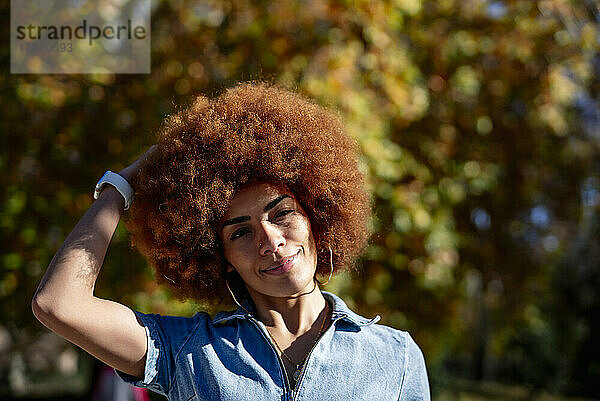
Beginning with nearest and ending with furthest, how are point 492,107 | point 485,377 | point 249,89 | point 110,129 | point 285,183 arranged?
point 285,183 < point 249,89 < point 110,129 < point 492,107 < point 485,377

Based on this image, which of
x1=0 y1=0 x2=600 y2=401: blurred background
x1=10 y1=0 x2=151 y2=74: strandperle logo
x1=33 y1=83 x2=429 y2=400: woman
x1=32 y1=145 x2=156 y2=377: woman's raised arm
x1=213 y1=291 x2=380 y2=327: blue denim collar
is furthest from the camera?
x1=0 y1=0 x2=600 y2=401: blurred background

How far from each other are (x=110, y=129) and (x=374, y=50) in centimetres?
168

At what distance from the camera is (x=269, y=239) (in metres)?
1.83

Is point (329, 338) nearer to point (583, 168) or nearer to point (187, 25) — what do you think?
point (187, 25)

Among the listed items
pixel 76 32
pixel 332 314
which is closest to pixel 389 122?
pixel 76 32

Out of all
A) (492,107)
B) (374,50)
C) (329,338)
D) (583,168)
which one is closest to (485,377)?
(583,168)

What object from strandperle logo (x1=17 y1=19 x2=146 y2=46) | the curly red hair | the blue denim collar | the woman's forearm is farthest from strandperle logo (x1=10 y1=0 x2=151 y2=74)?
the blue denim collar

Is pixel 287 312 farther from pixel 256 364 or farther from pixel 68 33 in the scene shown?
pixel 68 33

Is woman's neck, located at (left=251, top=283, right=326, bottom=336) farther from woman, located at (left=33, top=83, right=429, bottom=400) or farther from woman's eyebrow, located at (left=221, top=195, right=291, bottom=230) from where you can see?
woman's eyebrow, located at (left=221, top=195, right=291, bottom=230)

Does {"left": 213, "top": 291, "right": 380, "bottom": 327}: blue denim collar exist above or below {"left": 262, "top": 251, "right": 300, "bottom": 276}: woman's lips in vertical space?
below

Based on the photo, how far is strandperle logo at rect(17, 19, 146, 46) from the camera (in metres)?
3.91

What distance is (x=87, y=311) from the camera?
1.65m

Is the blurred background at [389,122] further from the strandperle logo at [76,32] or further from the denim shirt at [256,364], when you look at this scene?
the denim shirt at [256,364]

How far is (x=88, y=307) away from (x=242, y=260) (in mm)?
421
